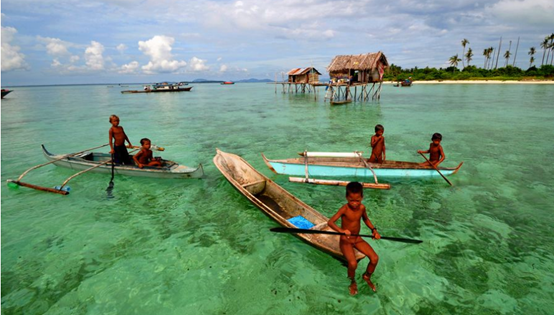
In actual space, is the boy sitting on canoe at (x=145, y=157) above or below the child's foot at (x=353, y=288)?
above

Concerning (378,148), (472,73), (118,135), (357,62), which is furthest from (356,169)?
(472,73)

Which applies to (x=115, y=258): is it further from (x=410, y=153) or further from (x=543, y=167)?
(x=543, y=167)

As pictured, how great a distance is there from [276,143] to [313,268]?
11.8 meters

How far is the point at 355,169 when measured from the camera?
9516 millimetres

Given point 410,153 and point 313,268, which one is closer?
point 313,268

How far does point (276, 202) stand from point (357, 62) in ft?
105

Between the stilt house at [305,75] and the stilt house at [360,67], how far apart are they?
43.2ft

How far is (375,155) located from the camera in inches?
390

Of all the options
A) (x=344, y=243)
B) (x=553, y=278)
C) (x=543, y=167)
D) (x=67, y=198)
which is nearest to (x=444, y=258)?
(x=553, y=278)

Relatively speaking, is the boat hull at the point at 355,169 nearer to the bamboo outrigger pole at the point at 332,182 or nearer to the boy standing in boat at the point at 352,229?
the bamboo outrigger pole at the point at 332,182

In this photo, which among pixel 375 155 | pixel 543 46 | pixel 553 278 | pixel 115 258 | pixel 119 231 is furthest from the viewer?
pixel 543 46

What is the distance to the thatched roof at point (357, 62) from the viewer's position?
3294 centimetres

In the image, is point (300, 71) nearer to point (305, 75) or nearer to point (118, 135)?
point (305, 75)

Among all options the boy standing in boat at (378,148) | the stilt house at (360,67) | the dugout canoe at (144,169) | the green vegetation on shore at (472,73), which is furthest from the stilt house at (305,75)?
the dugout canoe at (144,169)
